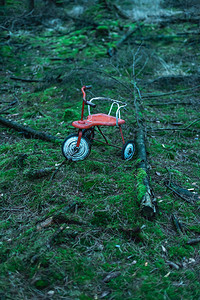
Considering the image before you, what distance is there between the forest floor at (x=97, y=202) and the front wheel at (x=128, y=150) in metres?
0.12

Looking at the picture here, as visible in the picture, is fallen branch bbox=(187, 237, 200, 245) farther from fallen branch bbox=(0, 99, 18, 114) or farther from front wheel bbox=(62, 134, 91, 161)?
fallen branch bbox=(0, 99, 18, 114)

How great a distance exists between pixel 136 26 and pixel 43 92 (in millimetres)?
7501

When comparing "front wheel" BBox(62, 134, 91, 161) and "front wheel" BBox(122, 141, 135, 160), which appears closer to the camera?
"front wheel" BBox(62, 134, 91, 161)

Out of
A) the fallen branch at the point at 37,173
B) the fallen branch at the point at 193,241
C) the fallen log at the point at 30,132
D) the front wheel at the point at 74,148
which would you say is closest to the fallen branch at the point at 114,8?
the fallen log at the point at 30,132

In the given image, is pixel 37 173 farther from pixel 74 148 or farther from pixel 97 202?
pixel 97 202

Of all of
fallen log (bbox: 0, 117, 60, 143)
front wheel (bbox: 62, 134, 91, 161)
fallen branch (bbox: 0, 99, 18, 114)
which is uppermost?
front wheel (bbox: 62, 134, 91, 161)

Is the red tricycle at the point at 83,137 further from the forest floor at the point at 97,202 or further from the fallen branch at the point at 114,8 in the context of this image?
the fallen branch at the point at 114,8

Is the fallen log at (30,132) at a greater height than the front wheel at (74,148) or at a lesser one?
lesser

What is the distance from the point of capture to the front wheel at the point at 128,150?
4.03m

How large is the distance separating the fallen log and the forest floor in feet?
0.33

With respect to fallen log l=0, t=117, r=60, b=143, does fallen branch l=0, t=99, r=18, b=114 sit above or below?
below

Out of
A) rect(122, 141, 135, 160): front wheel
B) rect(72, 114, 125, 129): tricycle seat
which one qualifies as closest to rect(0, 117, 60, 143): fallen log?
rect(72, 114, 125, 129): tricycle seat

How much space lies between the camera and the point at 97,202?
127 inches

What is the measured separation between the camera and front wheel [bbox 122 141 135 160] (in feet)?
13.2
